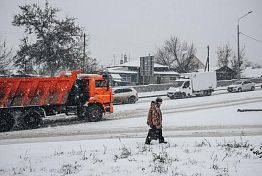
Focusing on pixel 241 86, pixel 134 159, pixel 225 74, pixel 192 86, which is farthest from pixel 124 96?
pixel 225 74

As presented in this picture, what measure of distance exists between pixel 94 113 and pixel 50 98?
2991 mm

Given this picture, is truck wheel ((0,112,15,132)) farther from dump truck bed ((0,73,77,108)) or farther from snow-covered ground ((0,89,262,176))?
snow-covered ground ((0,89,262,176))

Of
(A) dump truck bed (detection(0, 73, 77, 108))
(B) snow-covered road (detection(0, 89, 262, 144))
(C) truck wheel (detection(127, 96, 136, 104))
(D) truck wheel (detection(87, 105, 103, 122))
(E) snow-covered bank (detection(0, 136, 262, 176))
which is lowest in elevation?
(E) snow-covered bank (detection(0, 136, 262, 176))

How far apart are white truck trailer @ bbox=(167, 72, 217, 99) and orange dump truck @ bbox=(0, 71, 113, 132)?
15.2 m

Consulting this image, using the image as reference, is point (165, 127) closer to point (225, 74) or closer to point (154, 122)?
point (154, 122)

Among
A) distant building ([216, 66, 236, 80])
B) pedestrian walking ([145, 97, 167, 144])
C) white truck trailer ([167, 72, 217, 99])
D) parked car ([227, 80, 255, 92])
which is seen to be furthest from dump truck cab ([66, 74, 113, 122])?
distant building ([216, 66, 236, 80])

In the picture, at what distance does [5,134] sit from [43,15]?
2588 centimetres

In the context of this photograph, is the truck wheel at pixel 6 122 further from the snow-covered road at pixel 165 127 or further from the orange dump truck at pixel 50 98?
the snow-covered road at pixel 165 127

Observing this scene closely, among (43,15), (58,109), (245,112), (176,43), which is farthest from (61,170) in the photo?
(176,43)

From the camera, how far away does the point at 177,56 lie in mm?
78625

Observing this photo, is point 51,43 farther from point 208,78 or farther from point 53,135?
point 53,135

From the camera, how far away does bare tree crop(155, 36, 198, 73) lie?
7531cm

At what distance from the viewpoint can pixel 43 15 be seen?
3950 centimetres

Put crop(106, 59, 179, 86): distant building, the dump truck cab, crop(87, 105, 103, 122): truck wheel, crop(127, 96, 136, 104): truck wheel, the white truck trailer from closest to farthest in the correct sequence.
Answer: the dump truck cab < crop(87, 105, 103, 122): truck wheel < crop(127, 96, 136, 104): truck wheel < the white truck trailer < crop(106, 59, 179, 86): distant building
